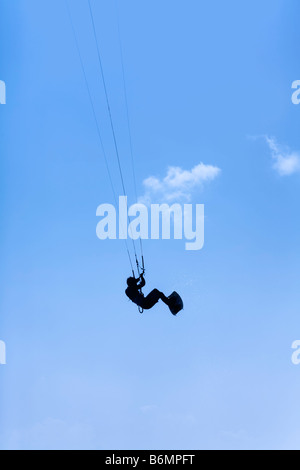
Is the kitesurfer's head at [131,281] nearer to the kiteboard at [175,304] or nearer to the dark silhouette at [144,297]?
the dark silhouette at [144,297]

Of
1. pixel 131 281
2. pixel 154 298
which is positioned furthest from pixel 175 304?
pixel 131 281

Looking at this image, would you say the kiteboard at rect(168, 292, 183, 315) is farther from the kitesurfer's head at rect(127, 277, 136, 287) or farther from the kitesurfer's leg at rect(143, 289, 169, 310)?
the kitesurfer's head at rect(127, 277, 136, 287)

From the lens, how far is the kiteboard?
8026 mm

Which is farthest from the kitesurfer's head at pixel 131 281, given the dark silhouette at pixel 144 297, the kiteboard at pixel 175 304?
the kiteboard at pixel 175 304

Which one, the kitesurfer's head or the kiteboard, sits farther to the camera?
the kiteboard

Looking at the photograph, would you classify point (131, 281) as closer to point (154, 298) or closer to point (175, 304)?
point (154, 298)

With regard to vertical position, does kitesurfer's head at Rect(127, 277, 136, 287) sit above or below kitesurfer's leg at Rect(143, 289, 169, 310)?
above

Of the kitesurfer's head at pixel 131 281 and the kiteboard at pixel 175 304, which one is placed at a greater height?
the kitesurfer's head at pixel 131 281

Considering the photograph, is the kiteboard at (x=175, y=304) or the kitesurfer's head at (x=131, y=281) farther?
the kiteboard at (x=175, y=304)

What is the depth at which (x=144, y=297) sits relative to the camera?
26.2ft

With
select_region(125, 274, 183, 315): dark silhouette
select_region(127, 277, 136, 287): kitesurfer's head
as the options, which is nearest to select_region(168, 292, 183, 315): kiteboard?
select_region(125, 274, 183, 315): dark silhouette

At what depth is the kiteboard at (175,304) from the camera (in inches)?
316
